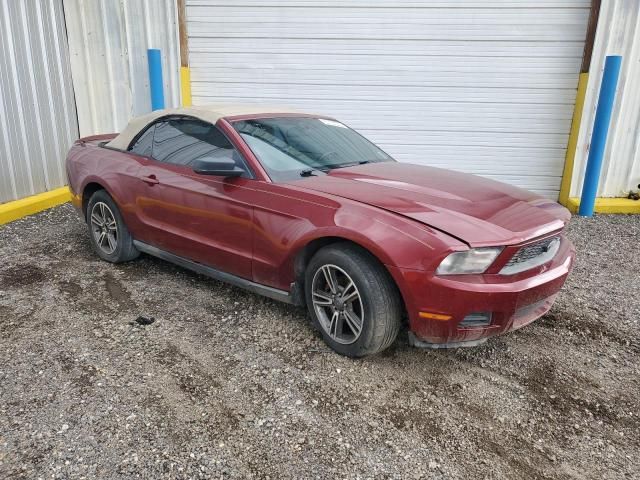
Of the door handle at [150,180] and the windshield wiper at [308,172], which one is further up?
the windshield wiper at [308,172]

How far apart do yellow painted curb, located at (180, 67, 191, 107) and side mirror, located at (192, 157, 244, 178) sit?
475 centimetres

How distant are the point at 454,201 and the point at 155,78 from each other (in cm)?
572

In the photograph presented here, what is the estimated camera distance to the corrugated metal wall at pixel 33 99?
6156 mm

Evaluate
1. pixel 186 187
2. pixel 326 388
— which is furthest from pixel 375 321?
pixel 186 187

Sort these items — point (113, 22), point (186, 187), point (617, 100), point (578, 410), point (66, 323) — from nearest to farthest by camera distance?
point (578, 410)
point (66, 323)
point (186, 187)
point (617, 100)
point (113, 22)

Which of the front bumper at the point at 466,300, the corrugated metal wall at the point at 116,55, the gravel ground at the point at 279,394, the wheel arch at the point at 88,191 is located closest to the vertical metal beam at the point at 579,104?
the gravel ground at the point at 279,394

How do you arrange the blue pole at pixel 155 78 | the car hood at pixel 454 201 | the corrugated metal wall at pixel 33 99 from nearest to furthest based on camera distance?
1. the car hood at pixel 454 201
2. the corrugated metal wall at pixel 33 99
3. the blue pole at pixel 155 78

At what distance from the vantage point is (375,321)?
286 cm

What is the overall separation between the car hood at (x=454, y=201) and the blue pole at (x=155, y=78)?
473 centimetres

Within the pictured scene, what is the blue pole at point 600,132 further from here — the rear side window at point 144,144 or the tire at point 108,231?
the tire at point 108,231

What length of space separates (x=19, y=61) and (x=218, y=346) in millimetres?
5244

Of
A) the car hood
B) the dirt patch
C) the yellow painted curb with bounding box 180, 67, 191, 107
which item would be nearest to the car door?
the car hood

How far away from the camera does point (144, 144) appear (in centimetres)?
439

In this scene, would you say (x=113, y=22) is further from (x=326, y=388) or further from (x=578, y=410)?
(x=578, y=410)
